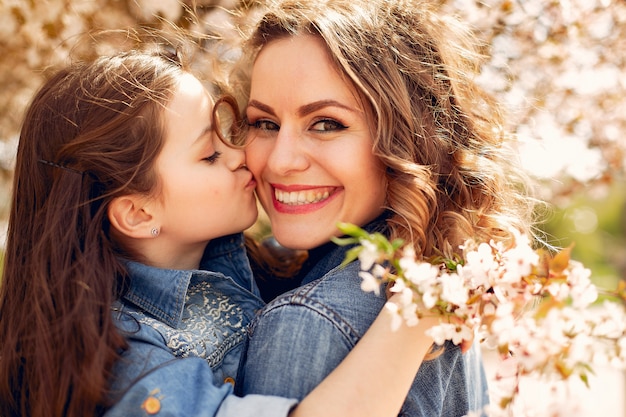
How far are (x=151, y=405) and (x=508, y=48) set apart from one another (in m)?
2.27

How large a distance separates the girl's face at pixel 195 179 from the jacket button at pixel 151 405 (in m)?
0.72

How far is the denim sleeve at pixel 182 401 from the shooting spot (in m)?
1.58

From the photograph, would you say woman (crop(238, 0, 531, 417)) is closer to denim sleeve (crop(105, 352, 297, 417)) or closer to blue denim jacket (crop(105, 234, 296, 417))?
blue denim jacket (crop(105, 234, 296, 417))

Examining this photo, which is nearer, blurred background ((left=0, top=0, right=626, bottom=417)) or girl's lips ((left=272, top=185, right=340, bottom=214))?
girl's lips ((left=272, top=185, right=340, bottom=214))

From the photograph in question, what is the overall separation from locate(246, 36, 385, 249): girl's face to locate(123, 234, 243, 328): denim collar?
1.31 feet

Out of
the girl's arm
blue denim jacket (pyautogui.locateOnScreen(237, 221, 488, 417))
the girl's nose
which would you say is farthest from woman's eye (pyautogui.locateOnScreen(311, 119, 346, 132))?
the girl's arm

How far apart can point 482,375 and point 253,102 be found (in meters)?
1.30

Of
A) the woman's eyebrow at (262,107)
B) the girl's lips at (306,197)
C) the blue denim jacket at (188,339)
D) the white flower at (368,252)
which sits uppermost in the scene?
the white flower at (368,252)

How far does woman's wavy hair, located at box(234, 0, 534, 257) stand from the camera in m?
2.04

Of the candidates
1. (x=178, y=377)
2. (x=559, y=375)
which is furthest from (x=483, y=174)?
(x=178, y=377)

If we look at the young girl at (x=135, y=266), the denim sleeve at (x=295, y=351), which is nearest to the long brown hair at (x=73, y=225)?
the young girl at (x=135, y=266)

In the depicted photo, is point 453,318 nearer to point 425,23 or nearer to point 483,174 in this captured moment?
point 483,174

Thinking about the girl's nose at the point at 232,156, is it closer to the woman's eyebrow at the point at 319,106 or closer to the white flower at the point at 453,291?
the woman's eyebrow at the point at 319,106

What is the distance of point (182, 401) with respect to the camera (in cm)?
161
